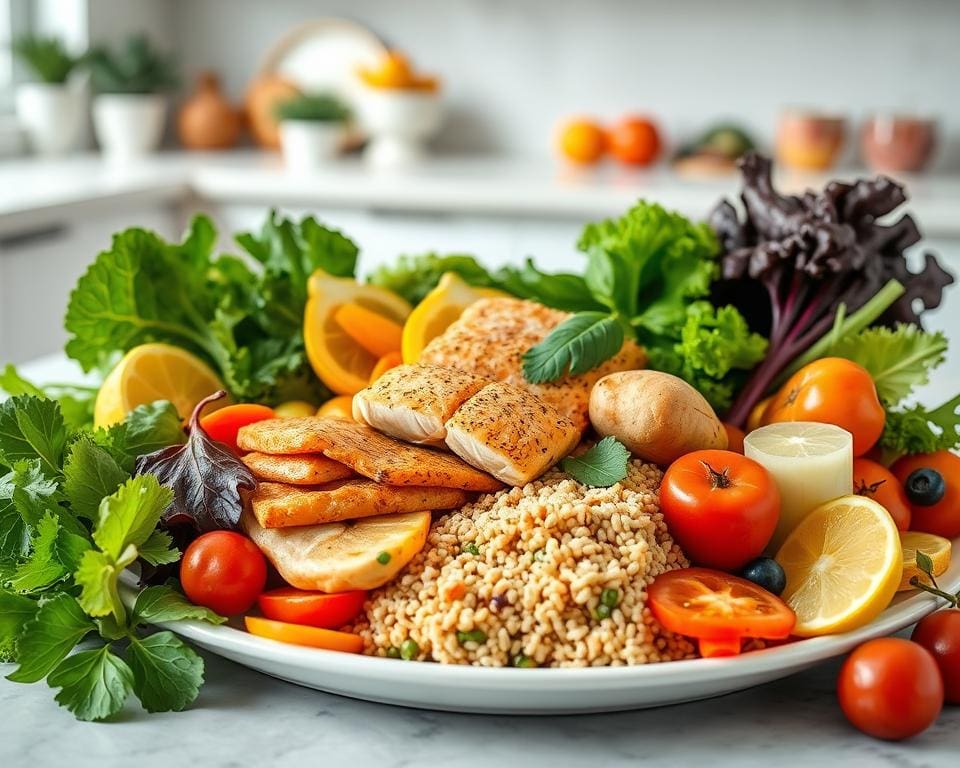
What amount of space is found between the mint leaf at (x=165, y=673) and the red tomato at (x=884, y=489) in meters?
0.77

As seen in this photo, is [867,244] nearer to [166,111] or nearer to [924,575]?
[924,575]

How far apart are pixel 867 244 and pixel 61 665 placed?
1.27m

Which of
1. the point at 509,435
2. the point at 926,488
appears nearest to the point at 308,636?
the point at 509,435

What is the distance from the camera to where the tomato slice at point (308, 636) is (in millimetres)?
1101

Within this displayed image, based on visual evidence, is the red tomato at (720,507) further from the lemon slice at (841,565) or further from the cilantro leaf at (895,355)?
the cilantro leaf at (895,355)

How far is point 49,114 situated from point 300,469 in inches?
141

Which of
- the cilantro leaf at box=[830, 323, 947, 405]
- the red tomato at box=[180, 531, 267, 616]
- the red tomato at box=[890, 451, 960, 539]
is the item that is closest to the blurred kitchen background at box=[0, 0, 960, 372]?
the cilantro leaf at box=[830, 323, 947, 405]

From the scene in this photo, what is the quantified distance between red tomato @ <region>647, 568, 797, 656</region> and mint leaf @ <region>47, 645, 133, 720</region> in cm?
48

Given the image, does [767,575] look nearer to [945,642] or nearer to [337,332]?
[945,642]

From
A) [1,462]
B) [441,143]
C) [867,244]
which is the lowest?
[441,143]

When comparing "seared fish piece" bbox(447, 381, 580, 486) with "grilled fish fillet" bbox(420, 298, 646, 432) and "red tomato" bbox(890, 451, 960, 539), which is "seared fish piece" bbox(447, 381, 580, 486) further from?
"red tomato" bbox(890, 451, 960, 539)

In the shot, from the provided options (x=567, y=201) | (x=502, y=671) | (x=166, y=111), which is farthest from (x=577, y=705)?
(x=166, y=111)

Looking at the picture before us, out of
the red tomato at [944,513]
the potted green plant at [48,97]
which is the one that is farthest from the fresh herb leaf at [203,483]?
the potted green plant at [48,97]

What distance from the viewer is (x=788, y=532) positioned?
1287 millimetres
